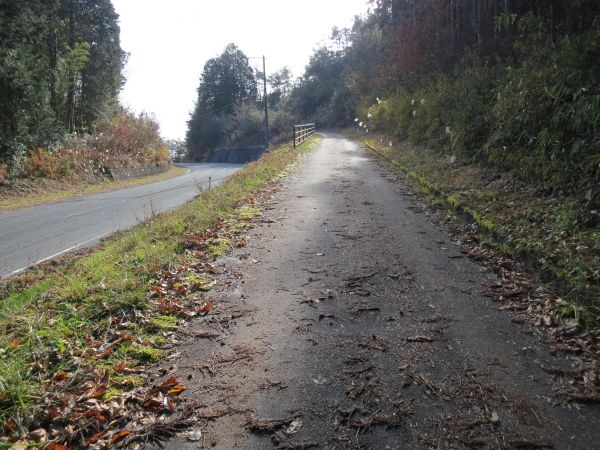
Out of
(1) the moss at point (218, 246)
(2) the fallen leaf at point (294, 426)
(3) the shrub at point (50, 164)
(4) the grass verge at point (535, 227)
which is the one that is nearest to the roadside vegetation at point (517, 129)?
(4) the grass verge at point (535, 227)

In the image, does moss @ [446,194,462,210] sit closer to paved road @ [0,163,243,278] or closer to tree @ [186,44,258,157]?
paved road @ [0,163,243,278]

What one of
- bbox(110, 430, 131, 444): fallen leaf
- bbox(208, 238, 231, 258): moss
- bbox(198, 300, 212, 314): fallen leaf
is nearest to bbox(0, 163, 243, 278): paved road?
bbox(208, 238, 231, 258): moss

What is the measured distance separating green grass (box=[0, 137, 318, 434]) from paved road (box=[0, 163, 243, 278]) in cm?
157

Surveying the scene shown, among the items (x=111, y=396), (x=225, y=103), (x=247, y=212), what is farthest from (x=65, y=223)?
(x=225, y=103)

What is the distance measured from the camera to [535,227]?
524 centimetres

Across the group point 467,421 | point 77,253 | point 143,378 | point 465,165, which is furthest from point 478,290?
point 77,253

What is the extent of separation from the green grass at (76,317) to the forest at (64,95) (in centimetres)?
1336

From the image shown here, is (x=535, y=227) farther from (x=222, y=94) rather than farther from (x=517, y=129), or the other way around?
(x=222, y=94)

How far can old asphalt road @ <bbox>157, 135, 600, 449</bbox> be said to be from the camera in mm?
2430

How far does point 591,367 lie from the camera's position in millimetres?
2875

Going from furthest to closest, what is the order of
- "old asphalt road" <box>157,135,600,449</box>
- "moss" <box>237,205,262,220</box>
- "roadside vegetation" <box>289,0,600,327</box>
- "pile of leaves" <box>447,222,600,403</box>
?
"moss" <box>237,205,262,220</box> < "roadside vegetation" <box>289,0,600,327</box> < "pile of leaves" <box>447,222,600,403</box> < "old asphalt road" <box>157,135,600,449</box>

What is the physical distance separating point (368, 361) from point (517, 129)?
644 centimetres

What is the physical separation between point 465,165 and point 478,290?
20.5 ft

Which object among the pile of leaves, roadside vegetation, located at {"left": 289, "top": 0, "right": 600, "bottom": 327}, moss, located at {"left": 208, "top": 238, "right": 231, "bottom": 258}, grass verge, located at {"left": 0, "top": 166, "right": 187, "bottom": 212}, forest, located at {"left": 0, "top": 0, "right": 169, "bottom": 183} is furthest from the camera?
forest, located at {"left": 0, "top": 0, "right": 169, "bottom": 183}
